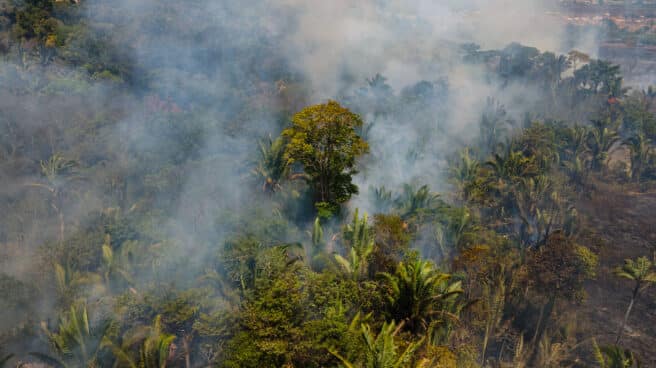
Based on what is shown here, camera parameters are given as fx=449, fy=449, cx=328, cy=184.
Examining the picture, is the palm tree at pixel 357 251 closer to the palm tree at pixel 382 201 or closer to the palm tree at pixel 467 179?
the palm tree at pixel 382 201

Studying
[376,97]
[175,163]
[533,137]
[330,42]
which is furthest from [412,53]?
[175,163]

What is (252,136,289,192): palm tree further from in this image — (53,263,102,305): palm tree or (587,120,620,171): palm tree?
(587,120,620,171): palm tree

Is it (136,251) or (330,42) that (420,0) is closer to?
(330,42)

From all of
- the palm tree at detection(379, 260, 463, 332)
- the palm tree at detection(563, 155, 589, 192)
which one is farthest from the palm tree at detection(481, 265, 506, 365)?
the palm tree at detection(563, 155, 589, 192)

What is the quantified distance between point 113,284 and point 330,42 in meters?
48.5

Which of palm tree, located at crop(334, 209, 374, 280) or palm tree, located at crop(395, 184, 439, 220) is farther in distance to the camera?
palm tree, located at crop(395, 184, 439, 220)

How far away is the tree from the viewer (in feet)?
70.7

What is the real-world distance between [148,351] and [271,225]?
845cm

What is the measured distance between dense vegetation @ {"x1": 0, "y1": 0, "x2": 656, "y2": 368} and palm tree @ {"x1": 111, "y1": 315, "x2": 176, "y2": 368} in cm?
11

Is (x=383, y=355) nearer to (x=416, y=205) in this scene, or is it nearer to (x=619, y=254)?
(x=416, y=205)

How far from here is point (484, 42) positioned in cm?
7681

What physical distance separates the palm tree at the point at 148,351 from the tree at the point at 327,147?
10324 mm

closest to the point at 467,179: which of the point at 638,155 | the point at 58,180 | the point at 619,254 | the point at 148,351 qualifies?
the point at 619,254

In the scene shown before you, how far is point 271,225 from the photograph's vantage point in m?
20.7
